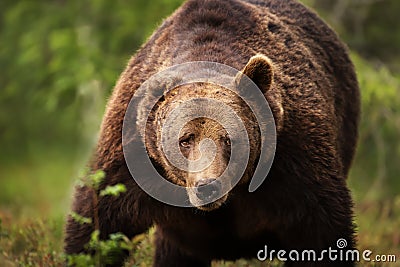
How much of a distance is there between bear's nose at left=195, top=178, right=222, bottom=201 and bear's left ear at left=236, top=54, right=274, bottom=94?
78 centimetres

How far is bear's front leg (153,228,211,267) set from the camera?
22.0 feet

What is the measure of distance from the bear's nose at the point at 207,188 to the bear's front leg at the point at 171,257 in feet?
6.62

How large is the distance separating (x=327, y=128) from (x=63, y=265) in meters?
2.21

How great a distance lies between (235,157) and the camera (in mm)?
5066

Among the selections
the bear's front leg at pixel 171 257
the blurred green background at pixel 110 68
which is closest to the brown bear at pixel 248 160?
the bear's front leg at pixel 171 257

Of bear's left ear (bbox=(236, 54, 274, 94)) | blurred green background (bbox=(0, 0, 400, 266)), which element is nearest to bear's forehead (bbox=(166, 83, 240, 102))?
bear's left ear (bbox=(236, 54, 274, 94))

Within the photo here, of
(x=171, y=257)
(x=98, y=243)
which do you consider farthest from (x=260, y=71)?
(x=171, y=257)

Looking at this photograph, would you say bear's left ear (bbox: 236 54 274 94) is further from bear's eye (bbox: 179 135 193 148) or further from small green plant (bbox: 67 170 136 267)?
small green plant (bbox: 67 170 136 267)

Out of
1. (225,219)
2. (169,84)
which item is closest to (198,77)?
(169,84)

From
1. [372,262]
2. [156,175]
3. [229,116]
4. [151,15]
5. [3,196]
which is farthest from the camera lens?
[3,196]

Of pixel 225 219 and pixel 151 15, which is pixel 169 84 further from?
pixel 151 15

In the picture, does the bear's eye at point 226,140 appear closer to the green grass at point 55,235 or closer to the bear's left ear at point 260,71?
the bear's left ear at point 260,71

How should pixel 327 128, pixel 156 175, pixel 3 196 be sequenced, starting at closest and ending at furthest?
pixel 156 175 → pixel 327 128 → pixel 3 196

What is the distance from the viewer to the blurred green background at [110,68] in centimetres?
1120
